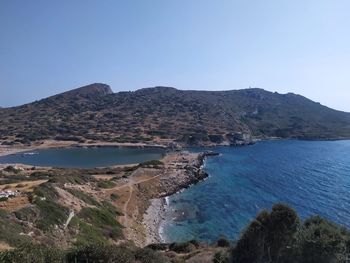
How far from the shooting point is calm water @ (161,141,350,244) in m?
57.8

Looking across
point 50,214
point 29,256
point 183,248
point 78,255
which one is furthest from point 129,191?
point 29,256

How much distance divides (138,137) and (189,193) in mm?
101631

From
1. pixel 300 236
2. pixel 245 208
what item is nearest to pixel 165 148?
pixel 245 208

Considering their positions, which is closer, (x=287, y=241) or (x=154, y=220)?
(x=287, y=241)

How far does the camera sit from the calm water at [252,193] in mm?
57781

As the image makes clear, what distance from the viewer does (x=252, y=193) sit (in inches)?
3063

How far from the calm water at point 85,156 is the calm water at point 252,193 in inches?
1047

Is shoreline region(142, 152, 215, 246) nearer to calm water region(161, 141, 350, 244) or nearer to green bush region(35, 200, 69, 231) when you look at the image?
calm water region(161, 141, 350, 244)

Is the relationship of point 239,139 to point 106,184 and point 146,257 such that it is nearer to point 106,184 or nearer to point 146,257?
point 106,184

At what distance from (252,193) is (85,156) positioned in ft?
260

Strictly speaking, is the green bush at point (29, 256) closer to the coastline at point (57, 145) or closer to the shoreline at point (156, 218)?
the shoreline at point (156, 218)

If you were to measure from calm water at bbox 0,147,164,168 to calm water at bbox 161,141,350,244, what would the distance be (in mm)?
26594

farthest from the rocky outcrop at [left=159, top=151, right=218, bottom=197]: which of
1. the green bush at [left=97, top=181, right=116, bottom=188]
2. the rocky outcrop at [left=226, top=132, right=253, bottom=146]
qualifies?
the rocky outcrop at [left=226, top=132, right=253, bottom=146]

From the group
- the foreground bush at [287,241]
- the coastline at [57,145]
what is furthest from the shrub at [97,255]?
the coastline at [57,145]
